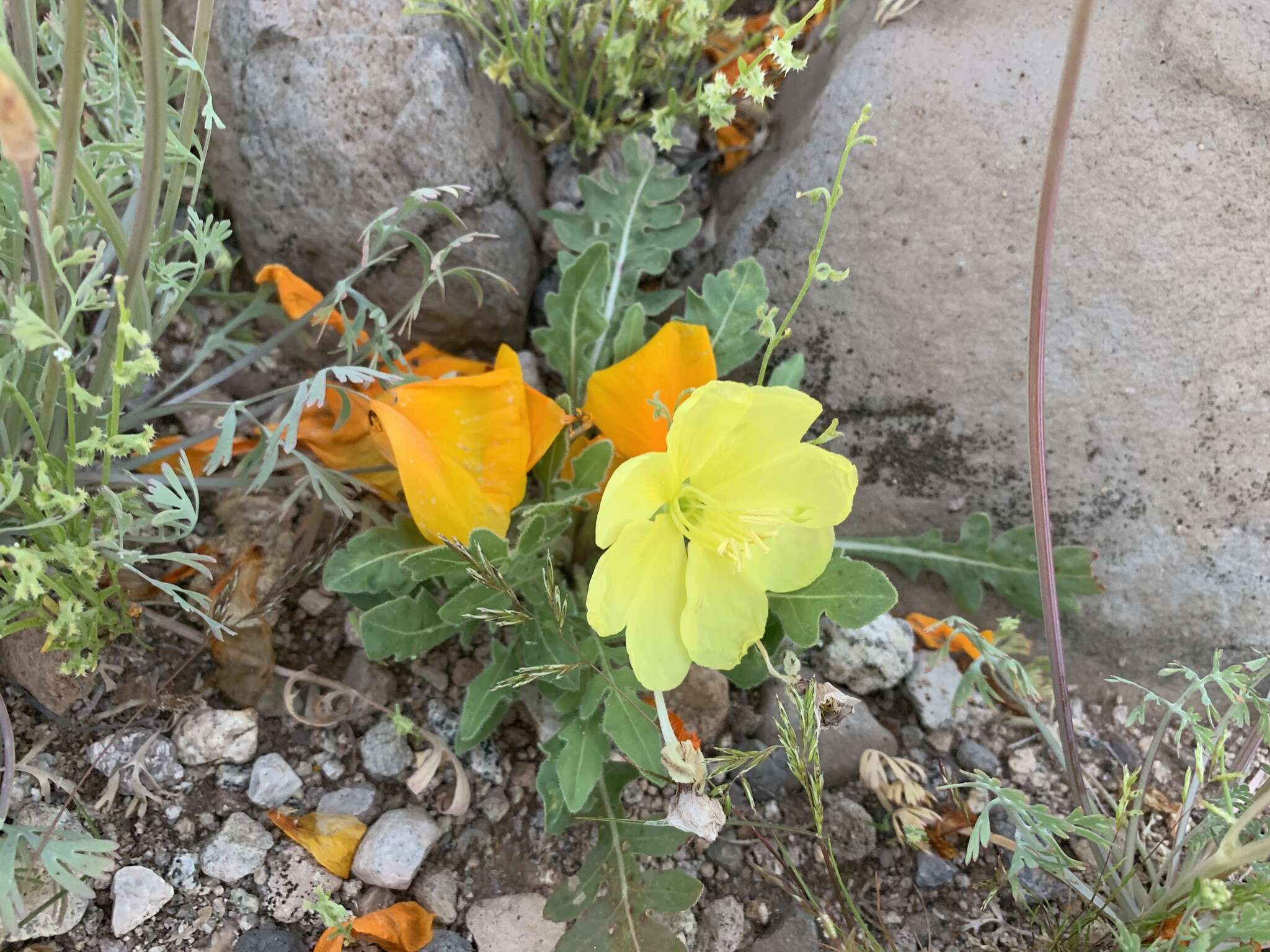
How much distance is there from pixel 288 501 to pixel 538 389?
2.21 ft

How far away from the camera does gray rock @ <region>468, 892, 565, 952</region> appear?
1.50 metres

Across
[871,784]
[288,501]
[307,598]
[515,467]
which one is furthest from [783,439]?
[307,598]

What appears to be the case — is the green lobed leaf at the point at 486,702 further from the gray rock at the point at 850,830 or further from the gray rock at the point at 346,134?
the gray rock at the point at 346,134

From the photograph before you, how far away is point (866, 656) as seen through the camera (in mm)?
1824

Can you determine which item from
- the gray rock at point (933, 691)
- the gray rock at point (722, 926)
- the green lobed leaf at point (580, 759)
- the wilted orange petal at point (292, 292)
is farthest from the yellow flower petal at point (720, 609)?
the wilted orange petal at point (292, 292)

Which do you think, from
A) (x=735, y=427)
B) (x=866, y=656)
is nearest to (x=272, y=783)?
(x=735, y=427)

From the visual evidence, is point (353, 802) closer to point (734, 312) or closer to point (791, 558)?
point (791, 558)

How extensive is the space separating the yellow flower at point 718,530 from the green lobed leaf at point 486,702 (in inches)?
13.8

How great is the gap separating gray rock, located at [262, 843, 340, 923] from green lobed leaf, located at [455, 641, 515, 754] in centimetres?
28

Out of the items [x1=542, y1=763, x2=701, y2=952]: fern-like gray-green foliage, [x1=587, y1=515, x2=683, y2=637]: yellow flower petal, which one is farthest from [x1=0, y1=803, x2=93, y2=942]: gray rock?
[x1=587, y1=515, x2=683, y2=637]: yellow flower petal

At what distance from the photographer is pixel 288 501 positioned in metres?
1.58

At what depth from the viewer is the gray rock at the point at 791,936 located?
1512mm

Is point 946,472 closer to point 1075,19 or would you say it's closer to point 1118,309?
point 1118,309

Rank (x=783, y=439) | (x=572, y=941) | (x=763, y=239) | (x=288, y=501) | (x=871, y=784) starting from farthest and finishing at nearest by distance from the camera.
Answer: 1. (x=763, y=239)
2. (x=871, y=784)
3. (x=288, y=501)
4. (x=572, y=941)
5. (x=783, y=439)
